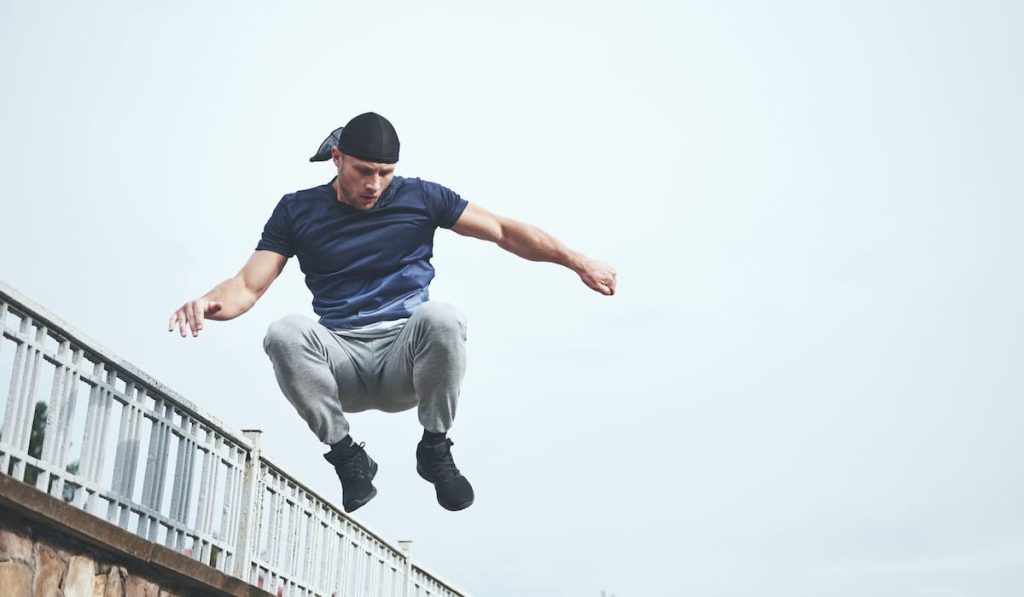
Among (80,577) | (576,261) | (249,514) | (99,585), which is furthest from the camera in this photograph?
(249,514)

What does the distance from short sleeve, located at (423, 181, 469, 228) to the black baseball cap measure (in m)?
0.38

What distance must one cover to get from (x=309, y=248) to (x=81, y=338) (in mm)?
1209

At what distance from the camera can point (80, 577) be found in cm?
543

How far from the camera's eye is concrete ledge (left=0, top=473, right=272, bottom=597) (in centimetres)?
496

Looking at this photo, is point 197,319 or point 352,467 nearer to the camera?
point 197,319

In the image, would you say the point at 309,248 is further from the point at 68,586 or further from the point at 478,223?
the point at 68,586

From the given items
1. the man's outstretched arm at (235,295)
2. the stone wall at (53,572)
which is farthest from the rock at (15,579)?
the man's outstretched arm at (235,295)

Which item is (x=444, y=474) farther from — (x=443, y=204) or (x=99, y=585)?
(x=99, y=585)

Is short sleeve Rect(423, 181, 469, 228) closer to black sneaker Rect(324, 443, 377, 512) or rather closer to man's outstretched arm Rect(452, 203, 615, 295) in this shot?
man's outstretched arm Rect(452, 203, 615, 295)

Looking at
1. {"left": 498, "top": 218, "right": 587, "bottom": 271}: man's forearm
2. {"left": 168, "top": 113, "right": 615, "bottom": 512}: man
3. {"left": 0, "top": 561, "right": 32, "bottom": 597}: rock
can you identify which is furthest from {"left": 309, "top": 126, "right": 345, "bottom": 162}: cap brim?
{"left": 0, "top": 561, "right": 32, "bottom": 597}: rock

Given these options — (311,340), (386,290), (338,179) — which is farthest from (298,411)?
(338,179)

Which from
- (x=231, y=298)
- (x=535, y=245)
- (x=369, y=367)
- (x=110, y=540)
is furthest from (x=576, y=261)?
(x=110, y=540)

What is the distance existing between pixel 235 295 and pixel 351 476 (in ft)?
3.50

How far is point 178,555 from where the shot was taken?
20.2 feet
